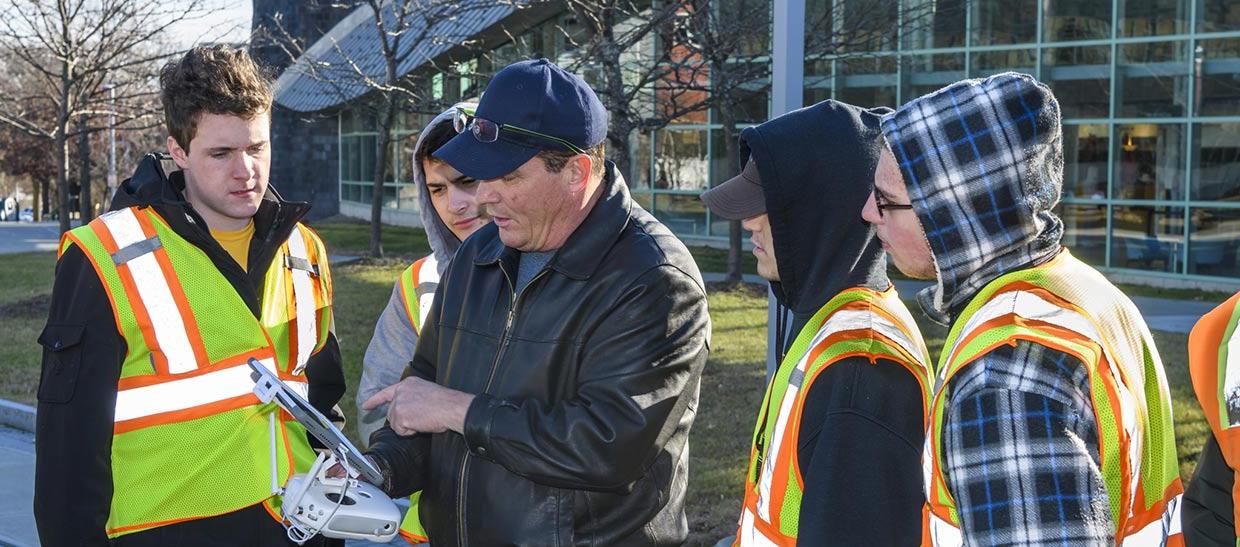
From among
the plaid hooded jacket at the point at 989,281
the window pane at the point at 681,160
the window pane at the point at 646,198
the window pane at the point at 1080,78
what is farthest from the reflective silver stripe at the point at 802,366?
the window pane at the point at 646,198

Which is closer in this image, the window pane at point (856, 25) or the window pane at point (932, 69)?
the window pane at point (856, 25)

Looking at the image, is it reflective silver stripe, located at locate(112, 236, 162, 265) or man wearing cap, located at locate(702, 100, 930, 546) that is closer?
man wearing cap, located at locate(702, 100, 930, 546)

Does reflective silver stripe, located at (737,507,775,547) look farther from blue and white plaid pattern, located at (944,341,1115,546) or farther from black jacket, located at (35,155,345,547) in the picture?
black jacket, located at (35,155,345,547)

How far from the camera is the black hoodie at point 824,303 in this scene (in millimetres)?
2172

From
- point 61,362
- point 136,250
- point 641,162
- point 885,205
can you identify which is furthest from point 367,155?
point 885,205

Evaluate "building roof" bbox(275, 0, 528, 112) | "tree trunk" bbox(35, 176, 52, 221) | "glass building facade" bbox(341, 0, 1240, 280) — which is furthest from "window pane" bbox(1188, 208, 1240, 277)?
"tree trunk" bbox(35, 176, 52, 221)

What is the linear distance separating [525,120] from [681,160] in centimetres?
2167

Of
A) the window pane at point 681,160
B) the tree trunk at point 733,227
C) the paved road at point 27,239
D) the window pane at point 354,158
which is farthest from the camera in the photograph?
the window pane at point 354,158

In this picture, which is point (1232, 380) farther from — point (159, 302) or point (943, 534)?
point (159, 302)

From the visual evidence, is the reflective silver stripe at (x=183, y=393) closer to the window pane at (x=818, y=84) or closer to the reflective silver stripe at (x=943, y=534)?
the reflective silver stripe at (x=943, y=534)

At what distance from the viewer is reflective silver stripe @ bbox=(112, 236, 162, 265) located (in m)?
3.08

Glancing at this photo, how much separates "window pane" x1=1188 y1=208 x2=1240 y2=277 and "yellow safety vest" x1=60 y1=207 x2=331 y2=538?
15.8 meters

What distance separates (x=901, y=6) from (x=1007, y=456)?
14.1 m

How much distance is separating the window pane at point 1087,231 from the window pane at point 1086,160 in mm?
187
